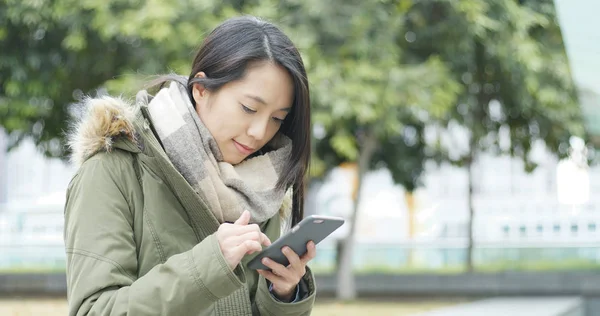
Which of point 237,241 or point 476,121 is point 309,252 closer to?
point 237,241

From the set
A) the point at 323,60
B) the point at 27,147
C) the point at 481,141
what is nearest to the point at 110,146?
the point at 323,60

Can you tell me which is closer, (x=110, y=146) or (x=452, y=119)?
(x=110, y=146)

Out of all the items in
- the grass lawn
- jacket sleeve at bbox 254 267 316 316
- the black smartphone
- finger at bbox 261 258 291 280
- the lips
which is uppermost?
the lips

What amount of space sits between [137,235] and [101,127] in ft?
0.71

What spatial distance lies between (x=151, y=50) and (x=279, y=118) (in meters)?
8.64

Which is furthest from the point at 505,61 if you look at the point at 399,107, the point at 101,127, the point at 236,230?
the point at 236,230

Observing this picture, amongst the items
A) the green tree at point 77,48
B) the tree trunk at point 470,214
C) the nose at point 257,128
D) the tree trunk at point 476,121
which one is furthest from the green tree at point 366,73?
the nose at point 257,128

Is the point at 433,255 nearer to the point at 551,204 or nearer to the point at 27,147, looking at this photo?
the point at 551,204

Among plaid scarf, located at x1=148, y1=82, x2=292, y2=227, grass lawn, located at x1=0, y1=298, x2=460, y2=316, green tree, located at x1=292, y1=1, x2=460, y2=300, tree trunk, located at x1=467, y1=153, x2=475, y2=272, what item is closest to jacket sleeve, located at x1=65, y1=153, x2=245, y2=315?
plaid scarf, located at x1=148, y1=82, x2=292, y2=227

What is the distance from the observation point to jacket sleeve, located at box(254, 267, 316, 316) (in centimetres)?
193

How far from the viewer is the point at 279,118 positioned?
1.95 metres

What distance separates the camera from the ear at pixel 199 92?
1.91 meters

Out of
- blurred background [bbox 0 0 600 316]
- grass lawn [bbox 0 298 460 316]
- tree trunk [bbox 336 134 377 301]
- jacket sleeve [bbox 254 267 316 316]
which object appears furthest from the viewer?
tree trunk [bbox 336 134 377 301]

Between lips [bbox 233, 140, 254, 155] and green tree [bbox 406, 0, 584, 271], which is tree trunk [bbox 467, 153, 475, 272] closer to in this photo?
green tree [bbox 406, 0, 584, 271]
